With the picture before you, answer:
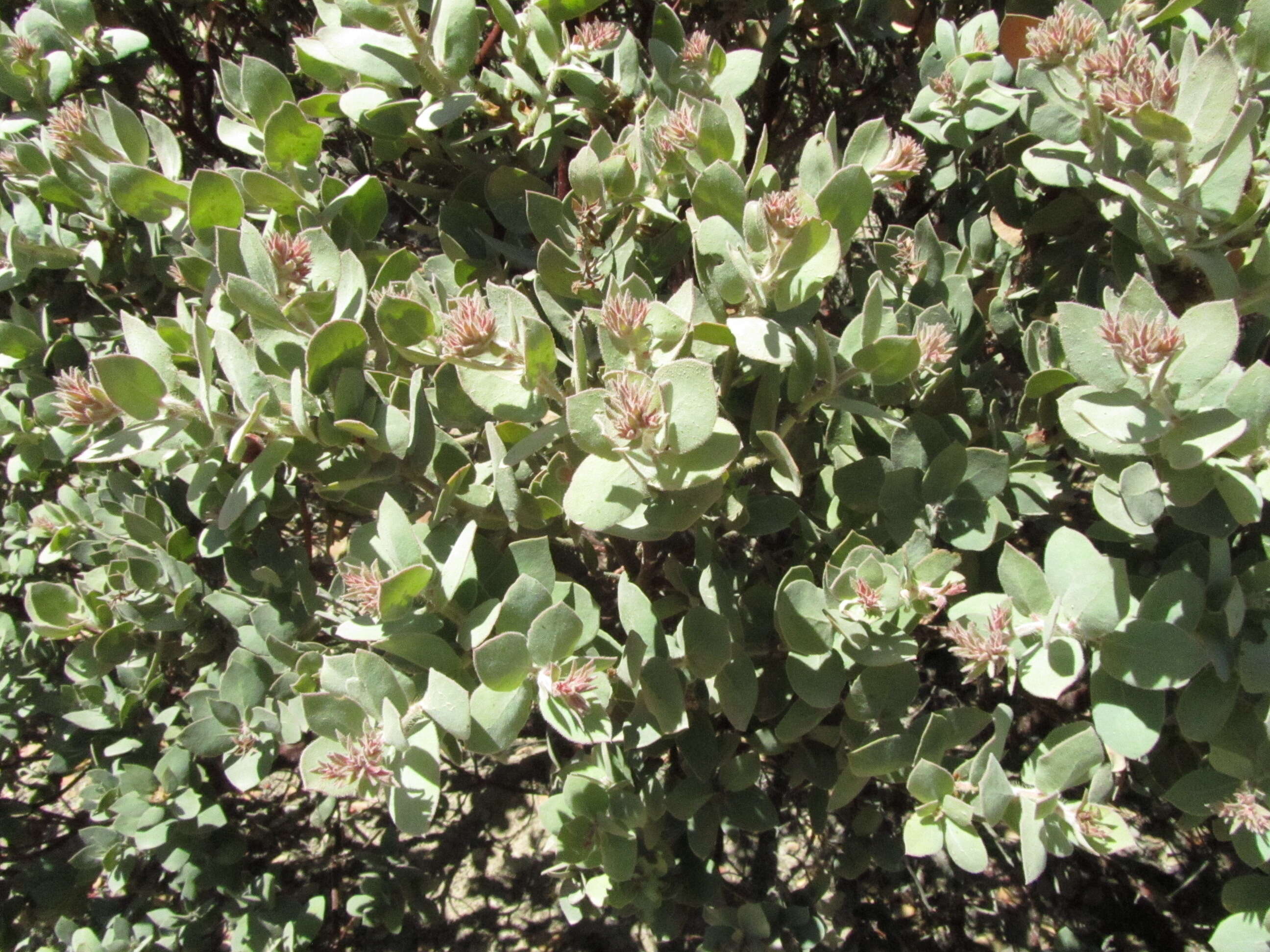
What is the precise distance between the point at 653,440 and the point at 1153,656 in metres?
0.74

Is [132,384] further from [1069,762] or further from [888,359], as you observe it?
[1069,762]

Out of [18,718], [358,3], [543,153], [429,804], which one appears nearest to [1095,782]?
[429,804]

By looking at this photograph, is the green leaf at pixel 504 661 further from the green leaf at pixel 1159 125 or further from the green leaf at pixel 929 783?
the green leaf at pixel 1159 125

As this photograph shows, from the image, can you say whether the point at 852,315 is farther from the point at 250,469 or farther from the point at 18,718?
the point at 18,718

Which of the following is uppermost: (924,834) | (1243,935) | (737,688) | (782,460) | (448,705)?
(782,460)

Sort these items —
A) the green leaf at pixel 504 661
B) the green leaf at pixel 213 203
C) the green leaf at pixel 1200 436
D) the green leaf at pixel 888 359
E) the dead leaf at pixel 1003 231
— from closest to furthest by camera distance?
the green leaf at pixel 1200 436 < the green leaf at pixel 504 661 < the green leaf at pixel 888 359 < the green leaf at pixel 213 203 < the dead leaf at pixel 1003 231

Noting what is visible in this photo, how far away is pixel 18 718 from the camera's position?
2186 mm

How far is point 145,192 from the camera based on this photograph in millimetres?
1411

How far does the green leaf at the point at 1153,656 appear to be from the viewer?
3.61ft

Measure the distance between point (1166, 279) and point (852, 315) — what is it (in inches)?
22.5

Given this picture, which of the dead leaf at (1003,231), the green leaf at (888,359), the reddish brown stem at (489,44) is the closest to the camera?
the green leaf at (888,359)

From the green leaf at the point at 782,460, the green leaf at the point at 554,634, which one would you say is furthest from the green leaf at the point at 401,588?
the green leaf at the point at 782,460

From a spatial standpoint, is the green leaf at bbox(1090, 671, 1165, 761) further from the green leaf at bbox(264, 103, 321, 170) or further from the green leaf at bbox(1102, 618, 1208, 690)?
the green leaf at bbox(264, 103, 321, 170)

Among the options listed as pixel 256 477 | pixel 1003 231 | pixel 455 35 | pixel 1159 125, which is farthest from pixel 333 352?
pixel 1003 231
